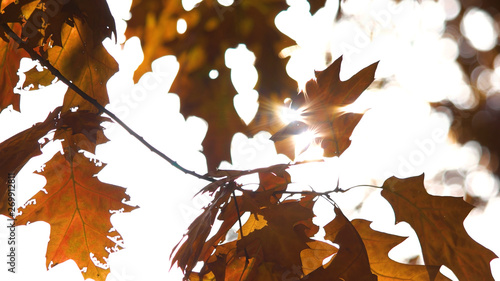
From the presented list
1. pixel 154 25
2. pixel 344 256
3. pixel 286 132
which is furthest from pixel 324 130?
pixel 154 25

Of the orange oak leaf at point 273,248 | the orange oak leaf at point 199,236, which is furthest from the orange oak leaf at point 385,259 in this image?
the orange oak leaf at point 199,236

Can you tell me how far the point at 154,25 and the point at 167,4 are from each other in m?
0.05

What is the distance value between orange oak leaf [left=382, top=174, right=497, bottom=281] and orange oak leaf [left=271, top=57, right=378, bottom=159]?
17 cm

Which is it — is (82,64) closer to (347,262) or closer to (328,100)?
(328,100)

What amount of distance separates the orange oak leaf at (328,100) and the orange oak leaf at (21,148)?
0.46 m

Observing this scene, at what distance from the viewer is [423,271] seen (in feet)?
2.51

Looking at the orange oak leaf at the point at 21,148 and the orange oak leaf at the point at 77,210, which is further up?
the orange oak leaf at the point at 21,148

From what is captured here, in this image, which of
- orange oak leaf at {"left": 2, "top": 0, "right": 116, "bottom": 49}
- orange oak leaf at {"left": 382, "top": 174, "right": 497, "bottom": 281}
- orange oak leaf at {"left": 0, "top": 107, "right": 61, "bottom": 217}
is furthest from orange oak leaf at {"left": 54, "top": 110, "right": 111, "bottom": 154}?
orange oak leaf at {"left": 382, "top": 174, "right": 497, "bottom": 281}

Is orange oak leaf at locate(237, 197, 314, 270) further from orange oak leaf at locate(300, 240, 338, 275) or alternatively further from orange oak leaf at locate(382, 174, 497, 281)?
orange oak leaf at locate(382, 174, 497, 281)

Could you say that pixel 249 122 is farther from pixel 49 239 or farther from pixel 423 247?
pixel 49 239

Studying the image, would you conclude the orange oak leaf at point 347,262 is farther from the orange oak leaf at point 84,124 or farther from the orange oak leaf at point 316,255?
the orange oak leaf at point 84,124

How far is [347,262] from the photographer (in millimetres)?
690

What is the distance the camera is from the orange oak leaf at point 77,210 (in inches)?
36.6

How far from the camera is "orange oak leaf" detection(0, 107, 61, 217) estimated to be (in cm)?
79
